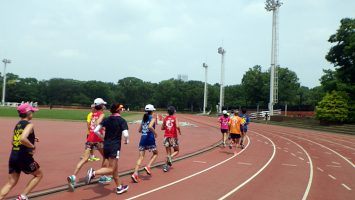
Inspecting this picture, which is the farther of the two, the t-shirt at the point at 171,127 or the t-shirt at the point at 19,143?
the t-shirt at the point at 171,127

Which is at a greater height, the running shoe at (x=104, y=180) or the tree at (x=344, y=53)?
the tree at (x=344, y=53)

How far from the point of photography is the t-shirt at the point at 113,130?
24.6ft

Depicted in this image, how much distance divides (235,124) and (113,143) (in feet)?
29.3

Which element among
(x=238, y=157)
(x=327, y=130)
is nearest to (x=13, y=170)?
(x=238, y=157)

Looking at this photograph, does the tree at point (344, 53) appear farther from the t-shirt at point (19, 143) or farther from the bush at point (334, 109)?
the t-shirt at point (19, 143)

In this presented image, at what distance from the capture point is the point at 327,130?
3491 cm

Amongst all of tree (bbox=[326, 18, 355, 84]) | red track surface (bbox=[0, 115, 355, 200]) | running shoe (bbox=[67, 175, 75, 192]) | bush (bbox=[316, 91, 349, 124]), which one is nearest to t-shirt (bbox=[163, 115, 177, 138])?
red track surface (bbox=[0, 115, 355, 200])

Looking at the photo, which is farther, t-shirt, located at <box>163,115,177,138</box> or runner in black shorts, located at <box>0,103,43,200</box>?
t-shirt, located at <box>163,115,177,138</box>

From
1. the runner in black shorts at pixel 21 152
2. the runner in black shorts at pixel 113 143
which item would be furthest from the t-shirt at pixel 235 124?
the runner in black shorts at pixel 21 152

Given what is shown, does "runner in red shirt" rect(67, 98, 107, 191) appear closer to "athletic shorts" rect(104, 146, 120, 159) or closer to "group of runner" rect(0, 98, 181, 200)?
"group of runner" rect(0, 98, 181, 200)

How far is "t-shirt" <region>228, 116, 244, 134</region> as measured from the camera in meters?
15.5

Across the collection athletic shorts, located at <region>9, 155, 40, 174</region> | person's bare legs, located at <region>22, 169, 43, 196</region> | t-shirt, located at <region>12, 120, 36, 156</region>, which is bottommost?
person's bare legs, located at <region>22, 169, 43, 196</region>

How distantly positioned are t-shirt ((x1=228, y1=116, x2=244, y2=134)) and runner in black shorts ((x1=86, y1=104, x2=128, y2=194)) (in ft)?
28.4

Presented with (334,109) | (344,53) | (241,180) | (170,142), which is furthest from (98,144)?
(344,53)
